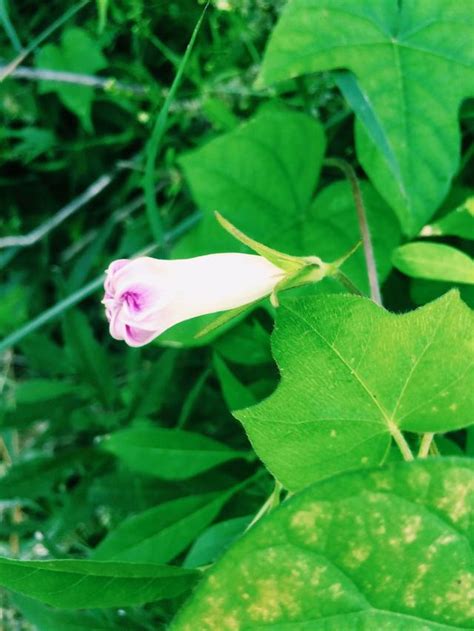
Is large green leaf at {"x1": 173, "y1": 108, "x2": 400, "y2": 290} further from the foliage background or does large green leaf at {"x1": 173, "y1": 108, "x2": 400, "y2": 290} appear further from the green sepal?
the green sepal

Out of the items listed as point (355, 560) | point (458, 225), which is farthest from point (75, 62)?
point (355, 560)

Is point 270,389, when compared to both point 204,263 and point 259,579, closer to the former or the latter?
point 204,263

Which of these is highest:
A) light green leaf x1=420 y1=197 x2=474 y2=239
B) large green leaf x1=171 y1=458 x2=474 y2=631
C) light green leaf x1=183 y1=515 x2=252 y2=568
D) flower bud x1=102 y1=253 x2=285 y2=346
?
flower bud x1=102 y1=253 x2=285 y2=346

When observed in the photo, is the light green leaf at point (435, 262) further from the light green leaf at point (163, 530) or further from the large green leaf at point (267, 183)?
the light green leaf at point (163, 530)

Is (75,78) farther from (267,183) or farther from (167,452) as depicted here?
(167,452)

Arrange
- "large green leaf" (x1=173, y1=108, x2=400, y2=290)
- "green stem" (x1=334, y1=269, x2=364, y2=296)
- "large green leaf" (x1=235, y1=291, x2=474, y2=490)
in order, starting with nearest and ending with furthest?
"large green leaf" (x1=235, y1=291, x2=474, y2=490) < "green stem" (x1=334, y1=269, x2=364, y2=296) < "large green leaf" (x1=173, y1=108, x2=400, y2=290)

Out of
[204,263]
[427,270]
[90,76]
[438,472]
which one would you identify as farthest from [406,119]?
[90,76]

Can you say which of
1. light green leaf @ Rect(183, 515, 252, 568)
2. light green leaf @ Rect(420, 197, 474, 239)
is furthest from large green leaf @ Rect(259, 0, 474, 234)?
light green leaf @ Rect(183, 515, 252, 568)

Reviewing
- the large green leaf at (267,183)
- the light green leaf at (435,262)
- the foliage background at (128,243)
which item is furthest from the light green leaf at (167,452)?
the light green leaf at (435,262)
